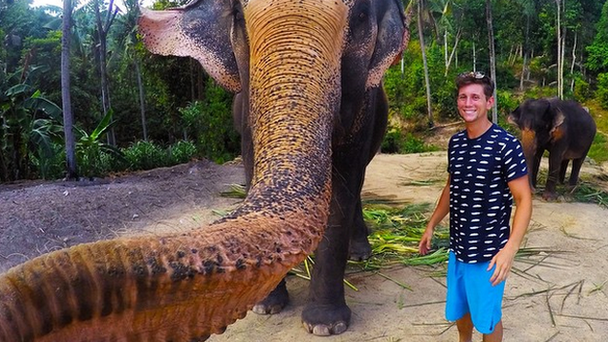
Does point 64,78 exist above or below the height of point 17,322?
above

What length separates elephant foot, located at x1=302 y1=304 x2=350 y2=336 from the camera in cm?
364

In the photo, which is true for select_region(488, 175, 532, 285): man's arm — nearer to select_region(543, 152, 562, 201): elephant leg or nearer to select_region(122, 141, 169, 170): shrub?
Answer: select_region(543, 152, 562, 201): elephant leg

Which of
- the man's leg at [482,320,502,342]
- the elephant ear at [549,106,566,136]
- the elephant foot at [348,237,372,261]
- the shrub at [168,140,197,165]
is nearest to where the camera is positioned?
the man's leg at [482,320,502,342]

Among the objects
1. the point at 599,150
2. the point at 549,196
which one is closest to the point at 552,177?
the point at 549,196

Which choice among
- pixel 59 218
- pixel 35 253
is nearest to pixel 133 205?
pixel 59 218

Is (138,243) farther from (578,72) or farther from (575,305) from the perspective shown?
(578,72)

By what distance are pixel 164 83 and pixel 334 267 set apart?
70.7 ft

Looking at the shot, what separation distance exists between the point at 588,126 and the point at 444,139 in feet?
63.3

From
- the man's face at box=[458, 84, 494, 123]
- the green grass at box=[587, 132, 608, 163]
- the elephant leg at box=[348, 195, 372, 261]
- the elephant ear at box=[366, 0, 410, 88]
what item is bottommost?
the green grass at box=[587, 132, 608, 163]

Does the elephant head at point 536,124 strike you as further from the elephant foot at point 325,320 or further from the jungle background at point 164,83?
the jungle background at point 164,83

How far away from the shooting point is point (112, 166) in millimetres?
16219

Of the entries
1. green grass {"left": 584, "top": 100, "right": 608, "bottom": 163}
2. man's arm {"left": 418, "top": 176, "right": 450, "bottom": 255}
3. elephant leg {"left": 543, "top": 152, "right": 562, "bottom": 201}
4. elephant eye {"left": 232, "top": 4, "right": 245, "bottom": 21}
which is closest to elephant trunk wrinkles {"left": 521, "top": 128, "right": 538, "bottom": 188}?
elephant leg {"left": 543, "top": 152, "right": 562, "bottom": 201}

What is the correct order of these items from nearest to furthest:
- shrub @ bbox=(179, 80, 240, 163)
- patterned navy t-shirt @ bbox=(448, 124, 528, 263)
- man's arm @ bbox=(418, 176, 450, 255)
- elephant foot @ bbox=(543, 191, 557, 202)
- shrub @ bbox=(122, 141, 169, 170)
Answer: patterned navy t-shirt @ bbox=(448, 124, 528, 263)
man's arm @ bbox=(418, 176, 450, 255)
elephant foot @ bbox=(543, 191, 557, 202)
shrub @ bbox=(179, 80, 240, 163)
shrub @ bbox=(122, 141, 169, 170)

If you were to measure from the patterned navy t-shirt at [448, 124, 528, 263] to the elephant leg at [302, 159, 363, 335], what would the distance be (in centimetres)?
98
